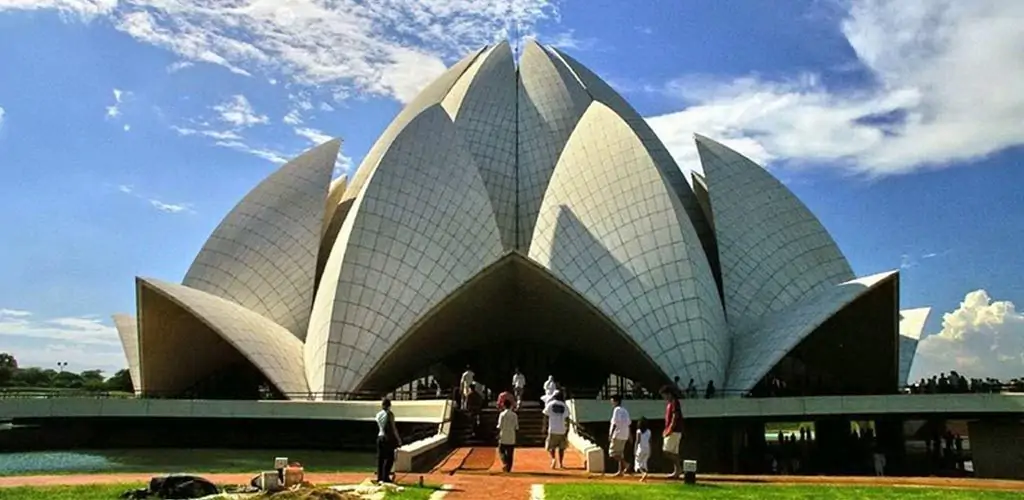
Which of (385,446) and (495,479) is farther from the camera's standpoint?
(495,479)

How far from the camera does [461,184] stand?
97.0 ft

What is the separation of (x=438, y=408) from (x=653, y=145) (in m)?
20.3

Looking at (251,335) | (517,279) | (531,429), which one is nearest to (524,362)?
(517,279)

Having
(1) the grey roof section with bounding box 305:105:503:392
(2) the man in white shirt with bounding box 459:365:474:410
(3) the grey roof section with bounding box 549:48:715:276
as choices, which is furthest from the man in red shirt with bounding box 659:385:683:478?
(3) the grey roof section with bounding box 549:48:715:276

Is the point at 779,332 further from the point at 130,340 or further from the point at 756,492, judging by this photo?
the point at 130,340

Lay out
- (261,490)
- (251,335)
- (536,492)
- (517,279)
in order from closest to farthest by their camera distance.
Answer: (261,490) → (536,492) → (517,279) → (251,335)

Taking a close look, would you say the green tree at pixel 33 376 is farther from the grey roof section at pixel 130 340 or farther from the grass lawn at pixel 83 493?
the grass lawn at pixel 83 493

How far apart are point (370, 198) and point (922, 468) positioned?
18637mm

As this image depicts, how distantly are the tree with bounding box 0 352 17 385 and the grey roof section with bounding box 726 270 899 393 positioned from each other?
142 ft

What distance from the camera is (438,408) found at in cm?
2064

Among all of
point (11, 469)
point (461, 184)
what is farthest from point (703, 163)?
point (11, 469)

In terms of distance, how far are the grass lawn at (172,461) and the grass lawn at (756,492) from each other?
6.27 metres

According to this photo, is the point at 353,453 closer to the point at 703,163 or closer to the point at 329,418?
the point at 329,418

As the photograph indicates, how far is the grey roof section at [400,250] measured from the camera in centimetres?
2508
